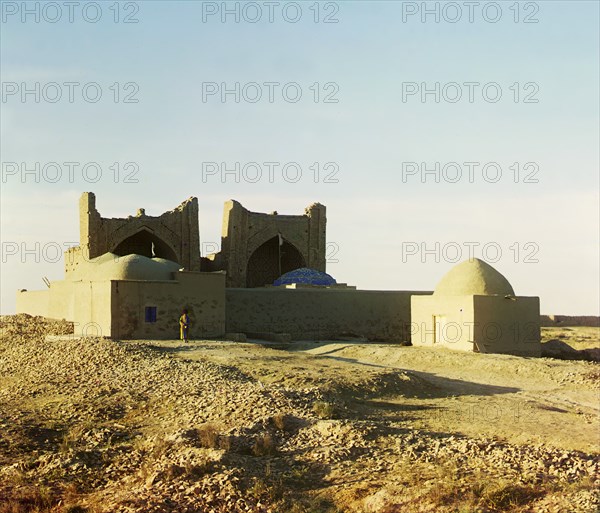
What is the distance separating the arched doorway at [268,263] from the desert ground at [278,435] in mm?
21936

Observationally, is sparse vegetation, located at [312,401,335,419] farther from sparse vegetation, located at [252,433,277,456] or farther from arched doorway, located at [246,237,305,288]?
arched doorway, located at [246,237,305,288]

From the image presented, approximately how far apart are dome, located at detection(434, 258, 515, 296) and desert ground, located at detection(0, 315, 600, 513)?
5320 millimetres

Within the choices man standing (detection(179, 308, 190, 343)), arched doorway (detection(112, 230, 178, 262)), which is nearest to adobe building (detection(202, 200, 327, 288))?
arched doorway (detection(112, 230, 178, 262))

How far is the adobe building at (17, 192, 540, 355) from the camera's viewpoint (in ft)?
76.6

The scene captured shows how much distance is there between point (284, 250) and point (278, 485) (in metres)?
31.5

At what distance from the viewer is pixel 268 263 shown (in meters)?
42.6

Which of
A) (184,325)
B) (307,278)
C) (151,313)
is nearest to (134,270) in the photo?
(151,313)

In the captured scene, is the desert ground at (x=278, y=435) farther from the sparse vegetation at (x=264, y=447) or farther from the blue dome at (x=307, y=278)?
the blue dome at (x=307, y=278)

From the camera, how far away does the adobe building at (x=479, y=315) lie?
24.0 m

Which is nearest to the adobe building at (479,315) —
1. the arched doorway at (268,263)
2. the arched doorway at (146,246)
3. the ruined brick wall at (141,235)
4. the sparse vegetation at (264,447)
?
the sparse vegetation at (264,447)

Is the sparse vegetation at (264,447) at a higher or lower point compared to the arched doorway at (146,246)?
lower

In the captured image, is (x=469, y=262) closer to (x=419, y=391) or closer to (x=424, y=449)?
(x=419, y=391)

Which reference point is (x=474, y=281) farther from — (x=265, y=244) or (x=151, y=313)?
(x=265, y=244)

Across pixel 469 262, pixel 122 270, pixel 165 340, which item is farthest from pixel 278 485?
pixel 469 262
